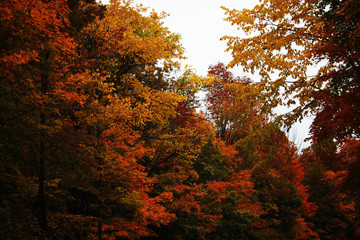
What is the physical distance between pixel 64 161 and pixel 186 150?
7.07m

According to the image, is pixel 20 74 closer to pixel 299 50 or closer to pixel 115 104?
pixel 115 104

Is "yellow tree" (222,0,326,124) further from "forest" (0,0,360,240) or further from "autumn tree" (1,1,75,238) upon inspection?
"autumn tree" (1,1,75,238)

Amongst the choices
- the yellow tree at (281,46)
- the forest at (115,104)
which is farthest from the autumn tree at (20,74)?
the yellow tree at (281,46)

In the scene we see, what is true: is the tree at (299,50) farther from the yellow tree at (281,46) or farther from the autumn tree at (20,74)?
the autumn tree at (20,74)

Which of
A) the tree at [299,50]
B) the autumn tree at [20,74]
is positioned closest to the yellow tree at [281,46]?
the tree at [299,50]

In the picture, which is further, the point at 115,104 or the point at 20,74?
the point at 115,104

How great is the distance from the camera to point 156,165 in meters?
13.5

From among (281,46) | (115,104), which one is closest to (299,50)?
(281,46)

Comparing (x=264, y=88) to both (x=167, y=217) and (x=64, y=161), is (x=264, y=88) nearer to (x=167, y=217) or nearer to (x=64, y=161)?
(x=64, y=161)

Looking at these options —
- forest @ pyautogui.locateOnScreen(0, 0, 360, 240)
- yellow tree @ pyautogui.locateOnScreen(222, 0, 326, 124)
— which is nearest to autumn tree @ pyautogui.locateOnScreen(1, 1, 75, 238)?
forest @ pyautogui.locateOnScreen(0, 0, 360, 240)

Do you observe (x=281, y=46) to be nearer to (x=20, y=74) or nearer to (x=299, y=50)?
(x=299, y=50)

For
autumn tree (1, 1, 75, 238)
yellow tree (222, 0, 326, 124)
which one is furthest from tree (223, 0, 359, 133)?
autumn tree (1, 1, 75, 238)

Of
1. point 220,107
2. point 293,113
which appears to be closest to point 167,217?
point 293,113

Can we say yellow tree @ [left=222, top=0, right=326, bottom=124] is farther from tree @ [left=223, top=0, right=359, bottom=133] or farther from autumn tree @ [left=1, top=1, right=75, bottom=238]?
autumn tree @ [left=1, top=1, right=75, bottom=238]
